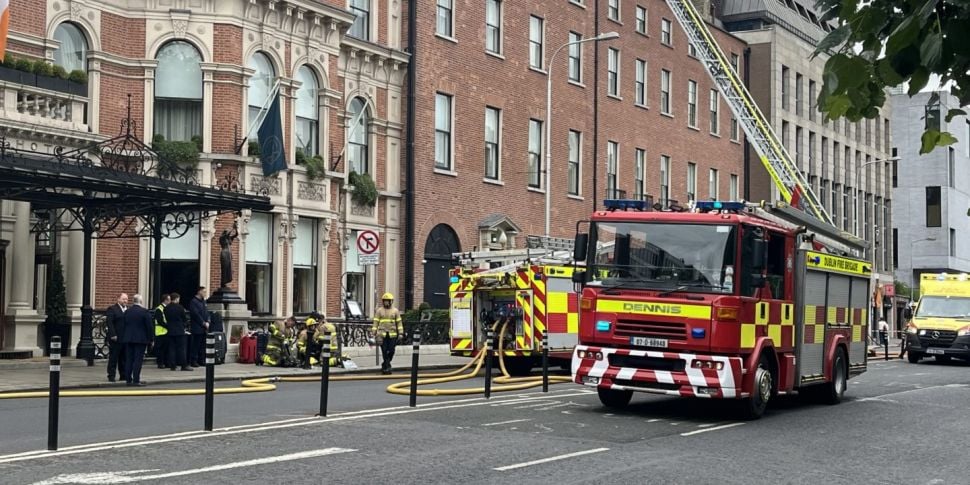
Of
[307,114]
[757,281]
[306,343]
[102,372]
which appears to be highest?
[307,114]

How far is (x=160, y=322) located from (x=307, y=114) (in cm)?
890

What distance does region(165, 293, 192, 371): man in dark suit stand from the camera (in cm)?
2333

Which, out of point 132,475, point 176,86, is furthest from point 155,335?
point 132,475

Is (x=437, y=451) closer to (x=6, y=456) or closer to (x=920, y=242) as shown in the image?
(x=6, y=456)

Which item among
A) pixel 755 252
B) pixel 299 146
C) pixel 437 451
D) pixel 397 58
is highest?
pixel 397 58

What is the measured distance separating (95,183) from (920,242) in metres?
71.5

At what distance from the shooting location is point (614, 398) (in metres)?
16.6

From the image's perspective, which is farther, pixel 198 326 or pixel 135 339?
pixel 198 326

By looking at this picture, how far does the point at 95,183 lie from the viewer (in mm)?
20922

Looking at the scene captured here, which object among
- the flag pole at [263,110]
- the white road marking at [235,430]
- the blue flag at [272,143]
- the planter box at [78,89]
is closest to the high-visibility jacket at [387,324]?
the blue flag at [272,143]

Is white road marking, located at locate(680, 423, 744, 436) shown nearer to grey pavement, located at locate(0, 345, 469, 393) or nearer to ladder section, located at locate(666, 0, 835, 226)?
grey pavement, located at locate(0, 345, 469, 393)

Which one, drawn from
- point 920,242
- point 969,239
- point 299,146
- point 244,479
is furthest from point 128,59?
point 969,239

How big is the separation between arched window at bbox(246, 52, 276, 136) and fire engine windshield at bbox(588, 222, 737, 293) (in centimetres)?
1491

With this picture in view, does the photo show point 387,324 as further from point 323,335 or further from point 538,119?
point 538,119
